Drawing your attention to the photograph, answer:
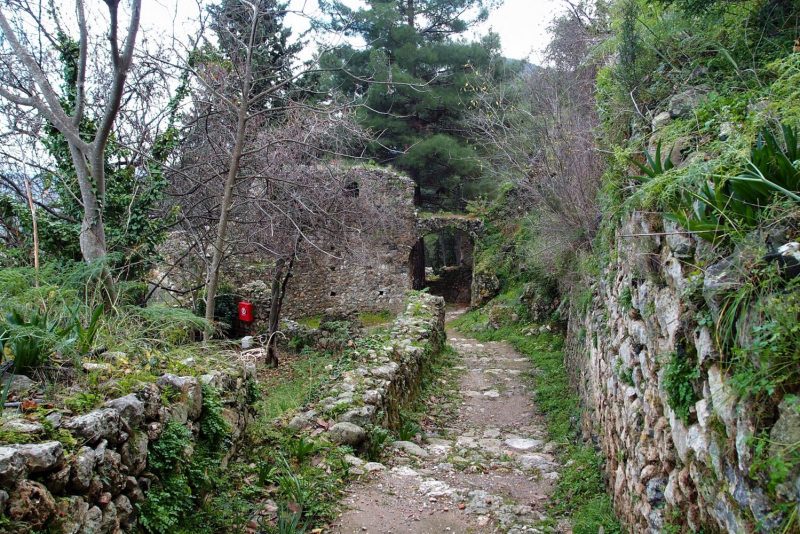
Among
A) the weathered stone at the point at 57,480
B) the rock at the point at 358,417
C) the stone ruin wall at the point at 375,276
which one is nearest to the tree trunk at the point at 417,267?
the stone ruin wall at the point at 375,276

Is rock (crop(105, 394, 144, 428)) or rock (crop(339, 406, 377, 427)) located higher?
rock (crop(105, 394, 144, 428))

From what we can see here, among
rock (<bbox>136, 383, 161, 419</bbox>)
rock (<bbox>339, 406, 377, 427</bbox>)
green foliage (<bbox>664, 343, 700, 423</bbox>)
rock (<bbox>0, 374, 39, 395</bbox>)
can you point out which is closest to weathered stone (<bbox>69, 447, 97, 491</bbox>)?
rock (<bbox>136, 383, 161, 419</bbox>)

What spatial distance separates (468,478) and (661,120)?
3356mm

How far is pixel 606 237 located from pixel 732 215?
3107 mm

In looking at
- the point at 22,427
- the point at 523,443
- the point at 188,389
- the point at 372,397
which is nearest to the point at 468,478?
the point at 372,397

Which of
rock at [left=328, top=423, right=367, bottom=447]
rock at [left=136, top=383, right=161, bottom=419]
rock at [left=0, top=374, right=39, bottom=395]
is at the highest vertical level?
rock at [left=0, top=374, right=39, bottom=395]

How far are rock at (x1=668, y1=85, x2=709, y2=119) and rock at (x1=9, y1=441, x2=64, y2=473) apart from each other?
152 inches

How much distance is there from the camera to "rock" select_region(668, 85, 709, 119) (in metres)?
3.26

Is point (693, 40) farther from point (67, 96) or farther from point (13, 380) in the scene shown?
point (67, 96)

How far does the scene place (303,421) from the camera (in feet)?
15.8

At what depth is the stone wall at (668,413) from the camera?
5.84 ft

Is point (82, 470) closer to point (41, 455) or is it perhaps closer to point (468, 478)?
point (41, 455)

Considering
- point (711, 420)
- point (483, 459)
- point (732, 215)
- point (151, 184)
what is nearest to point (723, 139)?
point (732, 215)

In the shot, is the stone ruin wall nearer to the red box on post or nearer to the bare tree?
the red box on post
